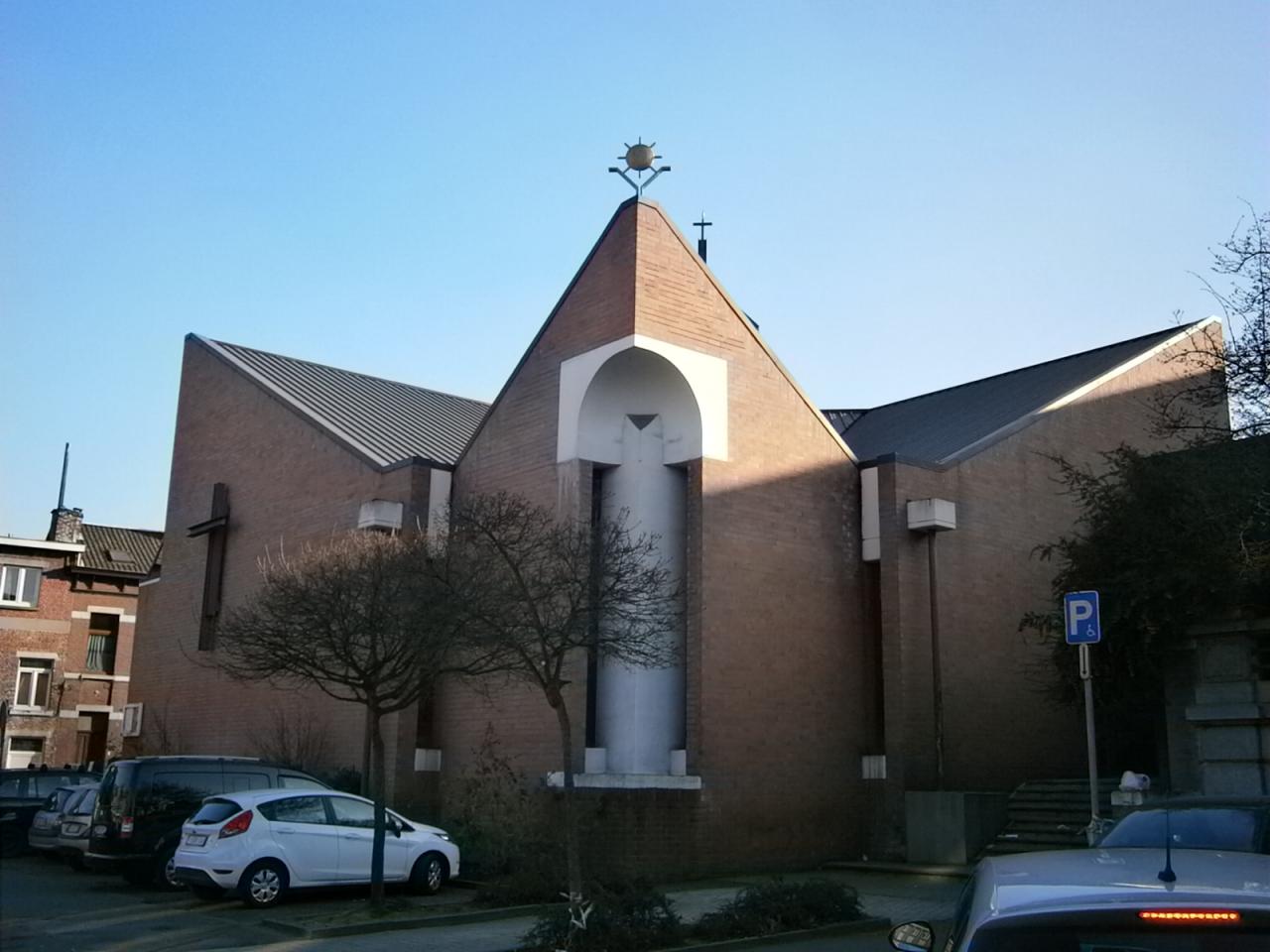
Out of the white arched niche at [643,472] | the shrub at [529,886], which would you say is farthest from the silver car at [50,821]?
the shrub at [529,886]

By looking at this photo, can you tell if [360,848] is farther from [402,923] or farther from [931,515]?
[931,515]

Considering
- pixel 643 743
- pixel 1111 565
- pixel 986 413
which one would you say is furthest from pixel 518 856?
pixel 986 413

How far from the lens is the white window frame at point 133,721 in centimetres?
3181

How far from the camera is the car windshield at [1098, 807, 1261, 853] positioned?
831 centimetres

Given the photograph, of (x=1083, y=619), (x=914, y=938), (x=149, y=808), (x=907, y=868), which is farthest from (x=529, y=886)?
(x=914, y=938)

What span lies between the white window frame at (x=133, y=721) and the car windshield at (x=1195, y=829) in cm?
2799

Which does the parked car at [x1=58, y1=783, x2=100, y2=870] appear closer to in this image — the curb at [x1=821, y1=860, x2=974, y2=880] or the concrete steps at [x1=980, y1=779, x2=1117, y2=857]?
the curb at [x1=821, y1=860, x2=974, y2=880]

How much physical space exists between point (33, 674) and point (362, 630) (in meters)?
35.6

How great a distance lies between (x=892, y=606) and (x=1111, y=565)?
171 inches

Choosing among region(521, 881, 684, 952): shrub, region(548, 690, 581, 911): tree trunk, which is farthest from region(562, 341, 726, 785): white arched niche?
region(521, 881, 684, 952): shrub

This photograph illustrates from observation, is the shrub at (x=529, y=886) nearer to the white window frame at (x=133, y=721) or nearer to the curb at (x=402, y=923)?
the curb at (x=402, y=923)

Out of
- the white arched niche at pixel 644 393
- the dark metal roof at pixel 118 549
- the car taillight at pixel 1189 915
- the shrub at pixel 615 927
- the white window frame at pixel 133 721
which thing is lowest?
the shrub at pixel 615 927

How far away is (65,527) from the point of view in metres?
50.8

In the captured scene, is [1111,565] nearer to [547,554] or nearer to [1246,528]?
[1246,528]
